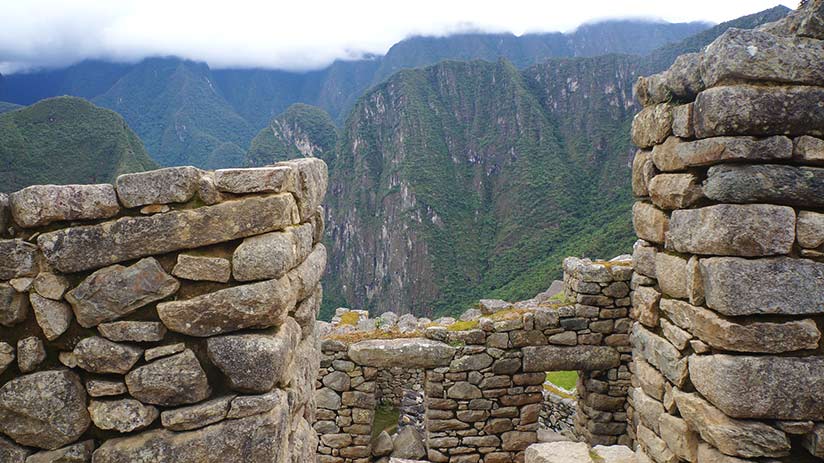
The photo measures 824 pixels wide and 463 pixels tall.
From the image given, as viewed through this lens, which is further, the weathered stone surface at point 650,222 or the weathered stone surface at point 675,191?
the weathered stone surface at point 650,222

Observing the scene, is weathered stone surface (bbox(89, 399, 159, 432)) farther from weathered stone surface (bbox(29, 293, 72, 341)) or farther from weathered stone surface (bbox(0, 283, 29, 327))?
weathered stone surface (bbox(0, 283, 29, 327))

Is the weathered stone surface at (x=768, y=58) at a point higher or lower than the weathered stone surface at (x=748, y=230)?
higher

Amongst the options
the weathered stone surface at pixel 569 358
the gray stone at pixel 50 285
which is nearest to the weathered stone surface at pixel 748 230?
the gray stone at pixel 50 285

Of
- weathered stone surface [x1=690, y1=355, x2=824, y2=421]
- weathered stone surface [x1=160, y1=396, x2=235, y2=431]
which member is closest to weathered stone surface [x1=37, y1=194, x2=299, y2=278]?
weathered stone surface [x1=160, y1=396, x2=235, y2=431]

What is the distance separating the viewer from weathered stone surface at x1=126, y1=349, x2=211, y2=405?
92.4 inches

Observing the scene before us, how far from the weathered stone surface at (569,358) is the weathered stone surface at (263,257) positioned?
240 inches

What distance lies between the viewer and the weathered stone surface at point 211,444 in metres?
2.34

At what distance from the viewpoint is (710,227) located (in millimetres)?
2635

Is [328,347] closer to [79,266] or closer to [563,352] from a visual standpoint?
[563,352]

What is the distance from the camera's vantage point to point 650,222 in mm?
3537

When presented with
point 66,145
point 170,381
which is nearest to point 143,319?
point 170,381

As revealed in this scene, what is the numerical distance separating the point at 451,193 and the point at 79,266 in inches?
5262

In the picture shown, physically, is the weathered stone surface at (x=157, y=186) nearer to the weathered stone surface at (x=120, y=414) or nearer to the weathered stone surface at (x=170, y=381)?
the weathered stone surface at (x=170, y=381)

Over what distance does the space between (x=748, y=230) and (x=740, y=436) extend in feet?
3.59
